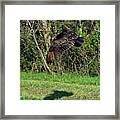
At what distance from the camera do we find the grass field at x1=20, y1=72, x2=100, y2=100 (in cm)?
281

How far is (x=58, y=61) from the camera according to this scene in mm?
2824

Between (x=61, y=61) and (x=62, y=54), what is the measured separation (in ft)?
0.10

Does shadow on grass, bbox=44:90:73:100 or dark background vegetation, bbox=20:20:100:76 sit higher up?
dark background vegetation, bbox=20:20:100:76

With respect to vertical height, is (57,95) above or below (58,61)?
below

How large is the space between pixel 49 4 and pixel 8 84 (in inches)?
15.8

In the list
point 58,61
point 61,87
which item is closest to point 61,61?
point 58,61

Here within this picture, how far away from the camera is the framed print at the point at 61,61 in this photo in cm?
281

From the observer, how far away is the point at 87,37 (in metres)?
2.82

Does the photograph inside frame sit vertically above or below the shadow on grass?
above

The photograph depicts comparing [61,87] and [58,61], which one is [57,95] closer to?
[61,87]

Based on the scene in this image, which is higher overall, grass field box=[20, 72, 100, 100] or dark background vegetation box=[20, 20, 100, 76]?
dark background vegetation box=[20, 20, 100, 76]

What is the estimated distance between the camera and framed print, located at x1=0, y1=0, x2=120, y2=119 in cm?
281

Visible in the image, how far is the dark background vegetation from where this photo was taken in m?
2.82

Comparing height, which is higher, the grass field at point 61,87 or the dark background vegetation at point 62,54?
the dark background vegetation at point 62,54
